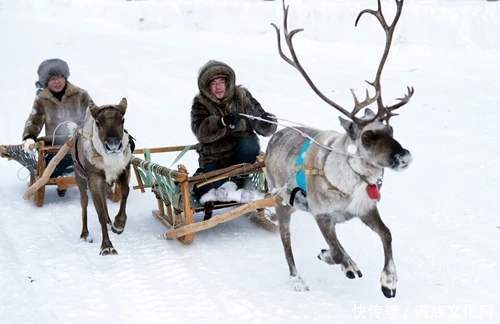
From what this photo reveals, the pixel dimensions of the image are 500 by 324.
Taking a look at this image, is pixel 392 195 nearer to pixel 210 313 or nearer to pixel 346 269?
pixel 346 269

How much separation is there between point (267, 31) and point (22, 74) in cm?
710

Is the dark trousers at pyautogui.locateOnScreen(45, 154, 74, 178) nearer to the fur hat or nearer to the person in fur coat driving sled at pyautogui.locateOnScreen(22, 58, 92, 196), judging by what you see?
the person in fur coat driving sled at pyautogui.locateOnScreen(22, 58, 92, 196)

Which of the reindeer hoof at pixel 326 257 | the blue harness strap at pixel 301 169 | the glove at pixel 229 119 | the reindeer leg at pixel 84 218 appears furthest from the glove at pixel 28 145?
the reindeer hoof at pixel 326 257

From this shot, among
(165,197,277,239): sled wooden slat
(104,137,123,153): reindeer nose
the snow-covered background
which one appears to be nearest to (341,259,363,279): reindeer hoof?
the snow-covered background

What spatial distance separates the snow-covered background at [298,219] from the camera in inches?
186

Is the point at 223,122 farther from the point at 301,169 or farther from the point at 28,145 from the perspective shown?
the point at 28,145

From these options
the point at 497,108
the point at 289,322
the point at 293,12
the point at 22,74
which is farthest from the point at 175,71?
the point at 289,322

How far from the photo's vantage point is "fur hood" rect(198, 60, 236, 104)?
6.31 meters

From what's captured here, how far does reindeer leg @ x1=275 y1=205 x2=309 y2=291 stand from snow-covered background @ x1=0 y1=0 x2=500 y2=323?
0.10 meters

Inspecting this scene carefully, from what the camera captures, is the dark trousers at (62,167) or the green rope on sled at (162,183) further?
the dark trousers at (62,167)

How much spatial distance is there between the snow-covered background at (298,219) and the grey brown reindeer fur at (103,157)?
243 millimetres

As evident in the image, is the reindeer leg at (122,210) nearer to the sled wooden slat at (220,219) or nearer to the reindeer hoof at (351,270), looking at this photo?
the sled wooden slat at (220,219)

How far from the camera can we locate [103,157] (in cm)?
611

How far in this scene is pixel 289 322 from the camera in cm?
441
